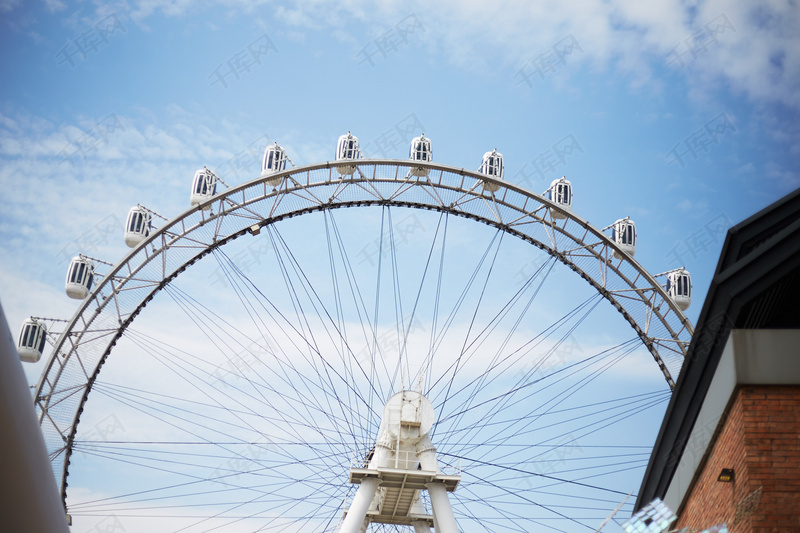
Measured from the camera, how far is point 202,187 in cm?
3150

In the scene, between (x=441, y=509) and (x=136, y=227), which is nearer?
(x=441, y=509)

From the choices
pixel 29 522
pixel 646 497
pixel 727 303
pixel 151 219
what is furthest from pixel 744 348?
pixel 151 219

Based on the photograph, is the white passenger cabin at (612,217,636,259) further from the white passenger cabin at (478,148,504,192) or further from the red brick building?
the red brick building

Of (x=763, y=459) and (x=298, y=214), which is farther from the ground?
(x=298, y=214)

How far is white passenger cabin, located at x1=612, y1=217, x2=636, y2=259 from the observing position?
31.6m

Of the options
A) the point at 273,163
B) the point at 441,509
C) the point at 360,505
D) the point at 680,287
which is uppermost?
the point at 273,163

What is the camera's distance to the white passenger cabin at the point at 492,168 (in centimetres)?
3164

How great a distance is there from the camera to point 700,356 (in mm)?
11828

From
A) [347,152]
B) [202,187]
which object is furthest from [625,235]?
[202,187]

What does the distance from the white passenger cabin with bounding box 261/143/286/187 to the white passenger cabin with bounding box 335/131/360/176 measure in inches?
82.3

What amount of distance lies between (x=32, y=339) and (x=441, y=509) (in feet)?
53.6

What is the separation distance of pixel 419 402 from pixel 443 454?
186 cm

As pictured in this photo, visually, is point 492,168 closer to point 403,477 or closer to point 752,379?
point 403,477

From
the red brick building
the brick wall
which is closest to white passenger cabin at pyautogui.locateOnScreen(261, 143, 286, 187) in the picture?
the red brick building
